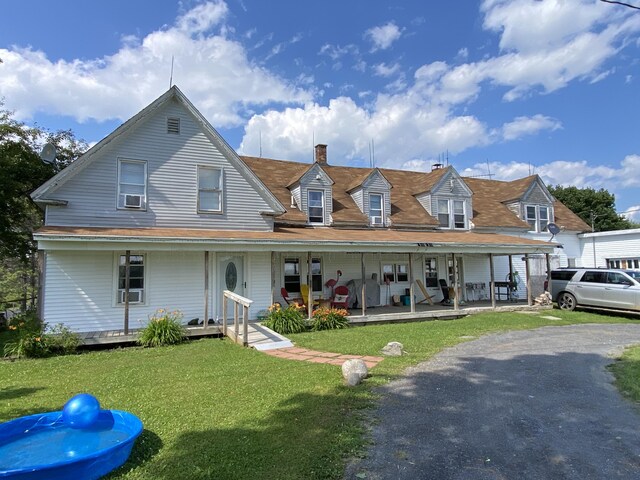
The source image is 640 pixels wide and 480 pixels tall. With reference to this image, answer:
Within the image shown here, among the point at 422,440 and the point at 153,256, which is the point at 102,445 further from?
the point at 153,256

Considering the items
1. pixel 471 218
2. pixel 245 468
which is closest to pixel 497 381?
pixel 245 468

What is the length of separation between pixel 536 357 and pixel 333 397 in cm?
536

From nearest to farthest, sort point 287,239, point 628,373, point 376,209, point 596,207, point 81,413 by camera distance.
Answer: point 81,413, point 628,373, point 287,239, point 376,209, point 596,207

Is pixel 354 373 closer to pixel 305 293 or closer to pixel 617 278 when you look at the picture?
pixel 305 293

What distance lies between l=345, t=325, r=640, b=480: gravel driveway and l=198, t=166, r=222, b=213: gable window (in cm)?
955

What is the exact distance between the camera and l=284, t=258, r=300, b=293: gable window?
1706cm

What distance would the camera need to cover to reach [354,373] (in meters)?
6.84

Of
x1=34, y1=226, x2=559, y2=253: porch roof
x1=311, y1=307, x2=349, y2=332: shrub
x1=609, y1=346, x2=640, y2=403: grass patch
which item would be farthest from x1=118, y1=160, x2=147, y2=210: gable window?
x1=609, y1=346, x2=640, y2=403: grass patch

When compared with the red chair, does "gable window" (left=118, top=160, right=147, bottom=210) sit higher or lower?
higher

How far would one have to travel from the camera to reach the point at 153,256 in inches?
Answer: 530

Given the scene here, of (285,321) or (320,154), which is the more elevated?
(320,154)

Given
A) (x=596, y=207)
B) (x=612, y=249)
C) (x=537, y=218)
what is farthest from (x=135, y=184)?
(x=596, y=207)

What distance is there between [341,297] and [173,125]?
8.97m

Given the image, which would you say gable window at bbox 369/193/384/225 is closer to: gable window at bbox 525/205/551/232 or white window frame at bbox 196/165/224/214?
white window frame at bbox 196/165/224/214
